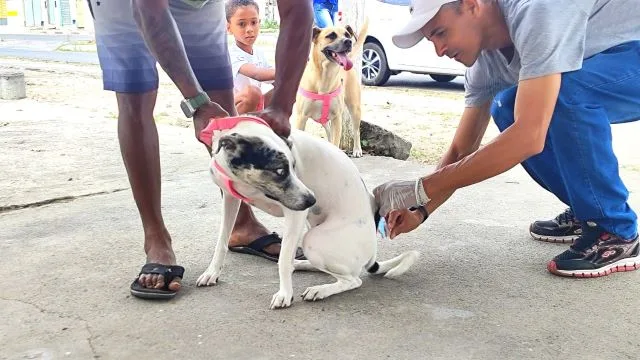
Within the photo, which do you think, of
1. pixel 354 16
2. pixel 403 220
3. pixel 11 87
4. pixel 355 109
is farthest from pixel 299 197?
pixel 11 87

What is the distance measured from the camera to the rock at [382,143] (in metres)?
5.08

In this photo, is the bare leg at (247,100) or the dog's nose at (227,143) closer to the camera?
the dog's nose at (227,143)

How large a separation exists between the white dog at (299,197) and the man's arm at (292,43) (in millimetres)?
187

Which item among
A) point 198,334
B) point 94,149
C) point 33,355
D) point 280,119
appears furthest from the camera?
point 94,149

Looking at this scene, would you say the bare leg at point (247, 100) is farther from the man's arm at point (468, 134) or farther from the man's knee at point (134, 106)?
the man's arm at point (468, 134)

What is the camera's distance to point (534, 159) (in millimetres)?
2625

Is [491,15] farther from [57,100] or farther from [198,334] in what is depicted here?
[57,100]

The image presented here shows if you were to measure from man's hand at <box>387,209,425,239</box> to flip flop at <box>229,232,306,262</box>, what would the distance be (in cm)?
45

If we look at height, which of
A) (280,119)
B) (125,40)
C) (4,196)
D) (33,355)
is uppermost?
(125,40)

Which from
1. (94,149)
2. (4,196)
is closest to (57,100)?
(94,149)

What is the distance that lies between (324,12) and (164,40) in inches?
167

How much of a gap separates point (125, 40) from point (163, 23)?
42 cm

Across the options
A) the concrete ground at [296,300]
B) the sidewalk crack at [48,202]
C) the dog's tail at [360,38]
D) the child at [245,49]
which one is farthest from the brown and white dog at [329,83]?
the sidewalk crack at [48,202]

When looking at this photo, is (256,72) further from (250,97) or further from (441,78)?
(441,78)
